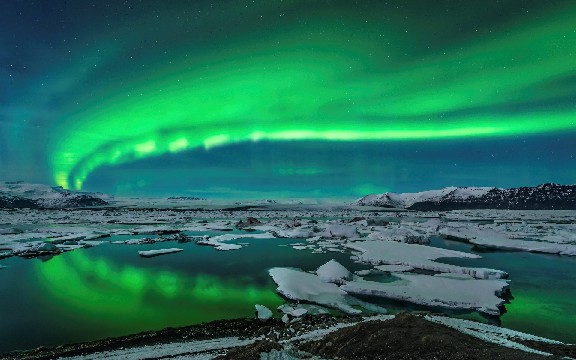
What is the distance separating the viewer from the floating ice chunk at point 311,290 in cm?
1221

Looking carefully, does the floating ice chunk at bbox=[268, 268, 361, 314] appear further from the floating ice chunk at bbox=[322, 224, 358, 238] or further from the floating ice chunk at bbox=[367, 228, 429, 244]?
the floating ice chunk at bbox=[322, 224, 358, 238]

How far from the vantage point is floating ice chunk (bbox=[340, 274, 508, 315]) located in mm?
11992

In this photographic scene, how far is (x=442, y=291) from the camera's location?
43.3 ft

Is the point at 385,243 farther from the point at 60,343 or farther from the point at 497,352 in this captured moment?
the point at 60,343

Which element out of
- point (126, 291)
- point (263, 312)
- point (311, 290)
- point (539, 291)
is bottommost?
point (126, 291)

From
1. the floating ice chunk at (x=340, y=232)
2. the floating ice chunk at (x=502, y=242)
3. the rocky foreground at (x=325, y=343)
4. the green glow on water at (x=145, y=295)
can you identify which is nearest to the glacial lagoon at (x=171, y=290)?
the green glow on water at (x=145, y=295)

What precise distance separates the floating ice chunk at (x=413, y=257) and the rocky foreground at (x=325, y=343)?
7.56 meters

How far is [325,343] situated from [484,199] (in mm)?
158938

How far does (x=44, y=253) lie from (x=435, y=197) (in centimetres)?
15913

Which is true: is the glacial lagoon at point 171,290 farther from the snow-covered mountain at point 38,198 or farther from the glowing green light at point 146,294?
the snow-covered mountain at point 38,198

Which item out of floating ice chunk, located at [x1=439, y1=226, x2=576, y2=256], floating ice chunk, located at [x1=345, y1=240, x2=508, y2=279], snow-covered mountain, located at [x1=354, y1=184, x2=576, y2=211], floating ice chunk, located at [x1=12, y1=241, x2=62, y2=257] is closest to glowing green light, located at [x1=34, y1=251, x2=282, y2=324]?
floating ice chunk, located at [x1=12, y1=241, x2=62, y2=257]

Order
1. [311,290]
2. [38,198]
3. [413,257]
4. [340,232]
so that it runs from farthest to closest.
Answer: [38,198] → [340,232] → [413,257] → [311,290]

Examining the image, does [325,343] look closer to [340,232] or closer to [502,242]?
[340,232]

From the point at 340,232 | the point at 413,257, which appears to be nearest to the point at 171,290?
the point at 413,257
